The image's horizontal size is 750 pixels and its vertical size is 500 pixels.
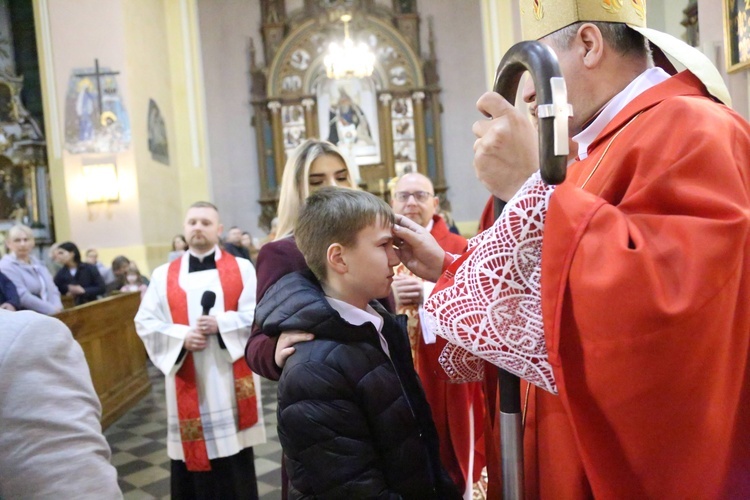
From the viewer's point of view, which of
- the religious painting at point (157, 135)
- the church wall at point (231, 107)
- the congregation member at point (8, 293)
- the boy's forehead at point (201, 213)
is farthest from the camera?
the church wall at point (231, 107)

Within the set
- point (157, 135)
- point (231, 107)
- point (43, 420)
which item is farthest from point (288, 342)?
point (231, 107)

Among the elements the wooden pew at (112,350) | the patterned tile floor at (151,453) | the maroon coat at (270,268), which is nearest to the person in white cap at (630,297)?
the maroon coat at (270,268)

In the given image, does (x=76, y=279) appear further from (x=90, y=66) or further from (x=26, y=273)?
(x=90, y=66)

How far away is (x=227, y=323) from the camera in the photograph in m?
3.22

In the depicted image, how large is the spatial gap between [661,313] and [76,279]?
7.44 m

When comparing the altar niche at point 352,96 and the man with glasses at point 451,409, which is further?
the altar niche at point 352,96

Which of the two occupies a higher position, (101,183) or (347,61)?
(347,61)

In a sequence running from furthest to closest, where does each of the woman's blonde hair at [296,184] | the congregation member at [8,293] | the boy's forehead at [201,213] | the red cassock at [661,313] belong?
the congregation member at [8,293] < the boy's forehead at [201,213] < the woman's blonde hair at [296,184] < the red cassock at [661,313]

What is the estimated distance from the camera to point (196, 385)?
3.24 metres

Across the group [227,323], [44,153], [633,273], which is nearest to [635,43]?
[633,273]

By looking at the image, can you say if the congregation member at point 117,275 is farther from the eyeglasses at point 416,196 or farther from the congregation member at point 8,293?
the eyeglasses at point 416,196

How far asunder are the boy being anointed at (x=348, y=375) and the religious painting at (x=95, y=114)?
9.26 m

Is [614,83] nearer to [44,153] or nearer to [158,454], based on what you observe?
[158,454]

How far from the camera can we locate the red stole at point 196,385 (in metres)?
3.13
